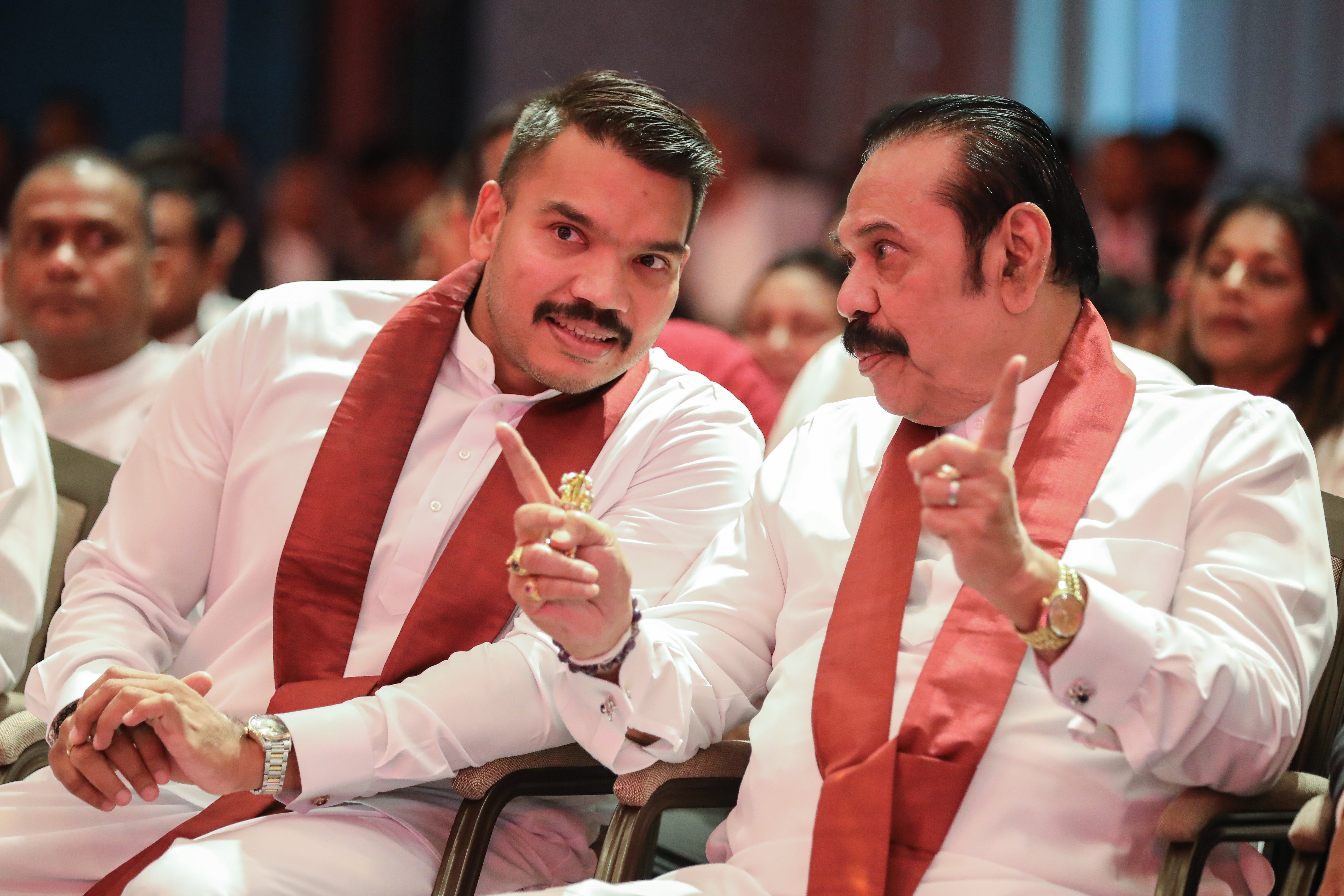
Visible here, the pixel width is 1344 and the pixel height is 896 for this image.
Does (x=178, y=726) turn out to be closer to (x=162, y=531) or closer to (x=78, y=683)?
(x=78, y=683)

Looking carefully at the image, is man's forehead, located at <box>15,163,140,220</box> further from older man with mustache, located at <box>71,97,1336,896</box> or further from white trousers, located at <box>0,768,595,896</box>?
older man with mustache, located at <box>71,97,1336,896</box>

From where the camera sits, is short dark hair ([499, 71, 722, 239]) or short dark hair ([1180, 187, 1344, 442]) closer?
short dark hair ([499, 71, 722, 239])

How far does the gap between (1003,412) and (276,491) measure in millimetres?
1352

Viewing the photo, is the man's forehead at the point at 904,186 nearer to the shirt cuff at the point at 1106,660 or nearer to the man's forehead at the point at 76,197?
the shirt cuff at the point at 1106,660

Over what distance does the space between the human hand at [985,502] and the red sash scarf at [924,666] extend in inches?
12.0

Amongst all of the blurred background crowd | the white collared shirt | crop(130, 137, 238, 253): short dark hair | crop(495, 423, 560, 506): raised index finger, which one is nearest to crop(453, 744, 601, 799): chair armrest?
crop(495, 423, 560, 506): raised index finger

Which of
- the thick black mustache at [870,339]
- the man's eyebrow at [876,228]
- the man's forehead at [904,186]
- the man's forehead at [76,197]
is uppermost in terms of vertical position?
the man's forehead at [904,186]

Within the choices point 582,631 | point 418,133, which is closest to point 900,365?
point 582,631

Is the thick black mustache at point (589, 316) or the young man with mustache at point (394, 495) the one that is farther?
the thick black mustache at point (589, 316)

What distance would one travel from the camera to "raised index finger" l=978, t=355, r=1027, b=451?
1708 millimetres

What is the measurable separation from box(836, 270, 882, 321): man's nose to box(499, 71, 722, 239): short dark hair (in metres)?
0.41

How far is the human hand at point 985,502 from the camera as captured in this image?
1690 millimetres

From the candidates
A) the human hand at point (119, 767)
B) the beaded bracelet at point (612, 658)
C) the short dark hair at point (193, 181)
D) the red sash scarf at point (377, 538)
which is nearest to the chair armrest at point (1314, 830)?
the beaded bracelet at point (612, 658)

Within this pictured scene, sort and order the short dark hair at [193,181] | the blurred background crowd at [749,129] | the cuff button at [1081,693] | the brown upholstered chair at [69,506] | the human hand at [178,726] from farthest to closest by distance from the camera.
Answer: the short dark hair at [193,181]
the blurred background crowd at [749,129]
the brown upholstered chair at [69,506]
the human hand at [178,726]
the cuff button at [1081,693]
